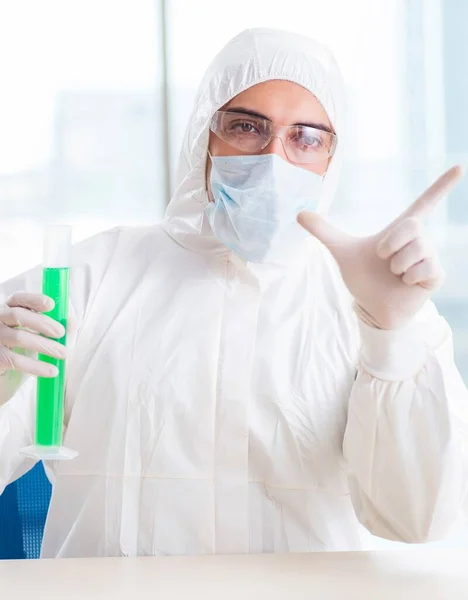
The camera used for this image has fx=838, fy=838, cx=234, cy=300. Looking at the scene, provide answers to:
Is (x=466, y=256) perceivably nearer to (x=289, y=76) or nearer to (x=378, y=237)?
(x=289, y=76)

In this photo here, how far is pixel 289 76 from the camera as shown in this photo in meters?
1.52

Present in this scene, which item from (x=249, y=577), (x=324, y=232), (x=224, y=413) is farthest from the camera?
(x=224, y=413)

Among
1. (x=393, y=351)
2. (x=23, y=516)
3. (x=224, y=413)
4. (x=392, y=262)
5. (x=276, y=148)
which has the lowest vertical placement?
(x=23, y=516)

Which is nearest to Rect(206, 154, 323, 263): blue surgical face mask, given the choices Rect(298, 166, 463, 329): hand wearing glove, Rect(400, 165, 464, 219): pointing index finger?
Rect(298, 166, 463, 329): hand wearing glove

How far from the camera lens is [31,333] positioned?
1236 mm

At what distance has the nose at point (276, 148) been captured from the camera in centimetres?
145

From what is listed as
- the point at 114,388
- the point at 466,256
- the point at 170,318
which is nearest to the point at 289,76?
the point at 170,318

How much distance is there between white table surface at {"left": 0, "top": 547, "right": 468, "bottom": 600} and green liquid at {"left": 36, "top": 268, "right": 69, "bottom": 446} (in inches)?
7.0

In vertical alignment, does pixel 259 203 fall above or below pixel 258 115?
below

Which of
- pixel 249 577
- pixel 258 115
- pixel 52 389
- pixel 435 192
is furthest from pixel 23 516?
pixel 435 192

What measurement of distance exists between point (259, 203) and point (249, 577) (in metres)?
0.63

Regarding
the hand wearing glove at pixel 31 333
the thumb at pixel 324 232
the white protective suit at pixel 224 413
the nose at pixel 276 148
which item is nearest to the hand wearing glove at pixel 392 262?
the thumb at pixel 324 232

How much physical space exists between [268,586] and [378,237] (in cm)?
48

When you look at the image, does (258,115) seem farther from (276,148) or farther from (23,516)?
(23,516)
